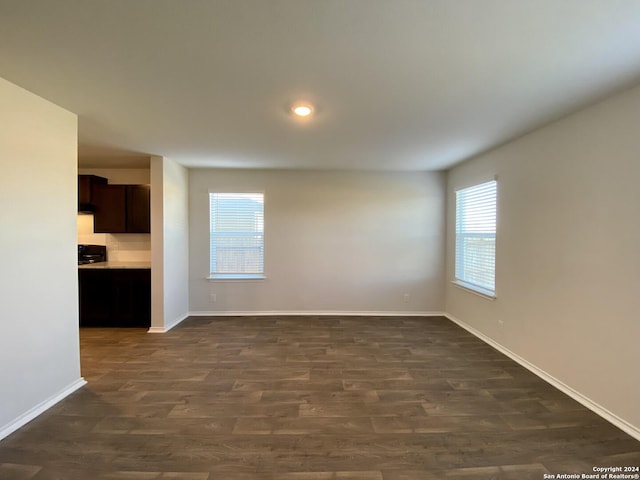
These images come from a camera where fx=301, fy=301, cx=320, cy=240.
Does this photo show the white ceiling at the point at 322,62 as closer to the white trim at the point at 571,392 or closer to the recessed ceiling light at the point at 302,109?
the recessed ceiling light at the point at 302,109

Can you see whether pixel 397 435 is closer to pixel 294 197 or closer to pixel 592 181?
pixel 592 181

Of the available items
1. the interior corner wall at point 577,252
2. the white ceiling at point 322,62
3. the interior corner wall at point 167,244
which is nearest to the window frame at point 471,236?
the interior corner wall at point 577,252

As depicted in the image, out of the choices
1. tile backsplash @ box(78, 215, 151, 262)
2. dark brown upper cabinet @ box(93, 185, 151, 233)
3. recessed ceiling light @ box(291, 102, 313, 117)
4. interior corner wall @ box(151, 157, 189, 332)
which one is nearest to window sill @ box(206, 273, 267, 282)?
interior corner wall @ box(151, 157, 189, 332)

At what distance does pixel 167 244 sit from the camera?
4.23 metres

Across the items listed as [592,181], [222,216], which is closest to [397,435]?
[592,181]

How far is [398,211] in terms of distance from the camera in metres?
5.06

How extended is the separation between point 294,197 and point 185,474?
3.87m

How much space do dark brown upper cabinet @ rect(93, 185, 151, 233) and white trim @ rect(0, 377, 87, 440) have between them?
103 inches

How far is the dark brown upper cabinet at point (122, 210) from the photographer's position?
Result: 4707 mm

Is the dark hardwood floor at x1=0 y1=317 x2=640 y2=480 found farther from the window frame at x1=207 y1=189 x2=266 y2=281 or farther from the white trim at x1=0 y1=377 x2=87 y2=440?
the window frame at x1=207 y1=189 x2=266 y2=281

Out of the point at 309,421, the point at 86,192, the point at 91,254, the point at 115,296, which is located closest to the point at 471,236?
the point at 309,421

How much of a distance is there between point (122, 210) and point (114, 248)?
74 centimetres

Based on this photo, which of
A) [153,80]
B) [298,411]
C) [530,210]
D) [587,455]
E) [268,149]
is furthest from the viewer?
[268,149]

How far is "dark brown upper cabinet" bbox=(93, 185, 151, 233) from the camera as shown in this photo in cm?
471
